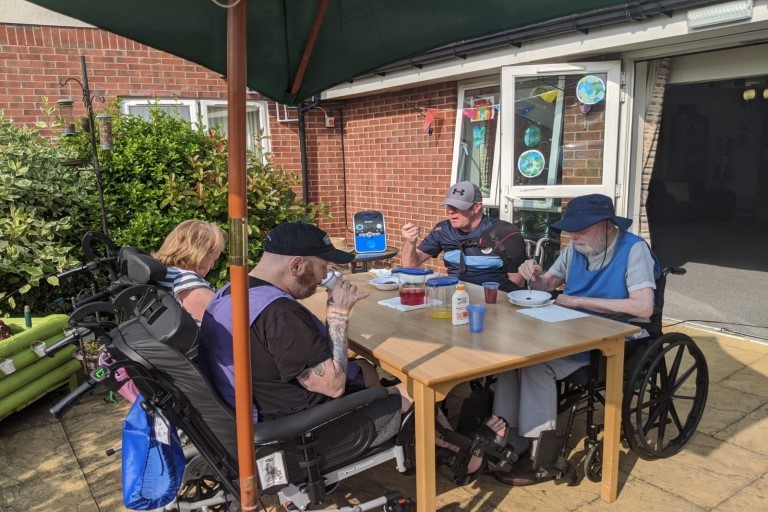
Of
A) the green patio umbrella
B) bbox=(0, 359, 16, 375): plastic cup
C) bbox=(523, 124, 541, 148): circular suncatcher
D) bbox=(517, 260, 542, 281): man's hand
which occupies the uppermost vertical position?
the green patio umbrella

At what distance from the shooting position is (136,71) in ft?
23.6

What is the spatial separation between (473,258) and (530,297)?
36.3 inches

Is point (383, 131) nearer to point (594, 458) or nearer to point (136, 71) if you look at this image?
point (136, 71)

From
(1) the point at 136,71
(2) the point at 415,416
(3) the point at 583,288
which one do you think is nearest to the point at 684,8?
(3) the point at 583,288

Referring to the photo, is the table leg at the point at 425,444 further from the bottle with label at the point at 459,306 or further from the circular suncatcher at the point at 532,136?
the circular suncatcher at the point at 532,136

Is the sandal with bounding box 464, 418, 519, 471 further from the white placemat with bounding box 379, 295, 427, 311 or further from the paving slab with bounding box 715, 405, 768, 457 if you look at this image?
the paving slab with bounding box 715, 405, 768, 457

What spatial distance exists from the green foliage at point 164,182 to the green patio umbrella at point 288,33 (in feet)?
7.94

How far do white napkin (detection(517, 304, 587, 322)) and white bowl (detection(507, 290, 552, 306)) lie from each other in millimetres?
44

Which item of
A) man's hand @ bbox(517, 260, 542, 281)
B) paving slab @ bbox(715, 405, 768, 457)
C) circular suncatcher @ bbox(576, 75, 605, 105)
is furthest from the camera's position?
circular suncatcher @ bbox(576, 75, 605, 105)

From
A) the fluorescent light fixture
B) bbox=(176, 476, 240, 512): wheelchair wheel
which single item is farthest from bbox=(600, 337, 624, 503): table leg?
the fluorescent light fixture

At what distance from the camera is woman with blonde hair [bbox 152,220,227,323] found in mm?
3107

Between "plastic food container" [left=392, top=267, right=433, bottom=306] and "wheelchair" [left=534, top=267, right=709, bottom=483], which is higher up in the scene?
"plastic food container" [left=392, top=267, right=433, bottom=306]

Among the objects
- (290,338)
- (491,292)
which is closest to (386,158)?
(491,292)

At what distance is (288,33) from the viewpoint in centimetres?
293
